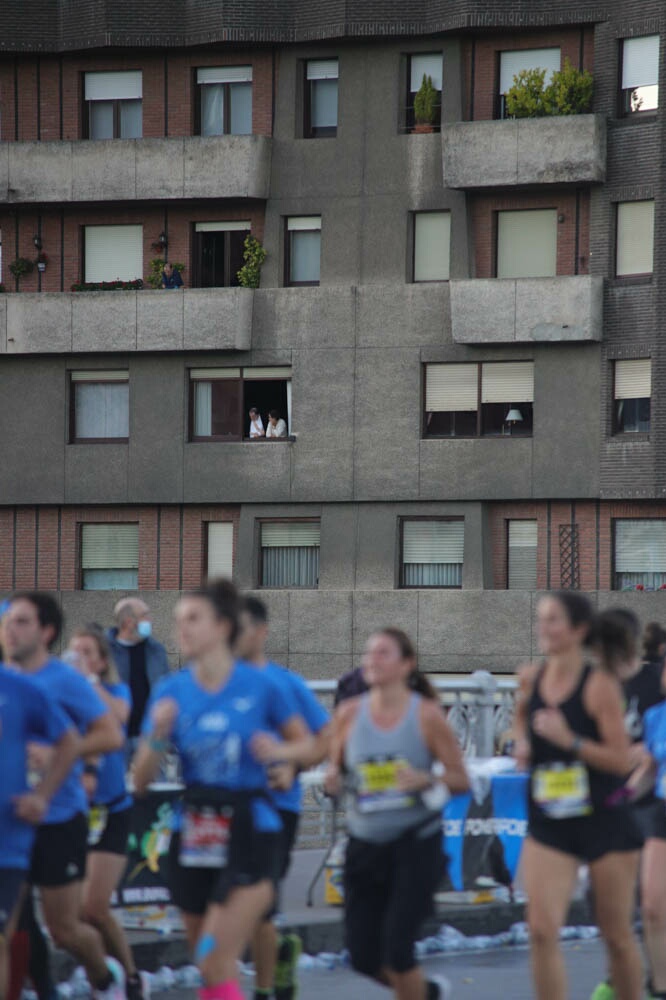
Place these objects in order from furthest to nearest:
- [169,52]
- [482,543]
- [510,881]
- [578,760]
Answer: [169,52], [482,543], [510,881], [578,760]

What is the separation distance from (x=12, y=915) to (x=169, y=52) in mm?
35093

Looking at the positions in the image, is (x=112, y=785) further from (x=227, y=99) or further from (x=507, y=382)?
(x=227, y=99)

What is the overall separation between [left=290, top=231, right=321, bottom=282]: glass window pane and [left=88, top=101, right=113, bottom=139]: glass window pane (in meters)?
4.80

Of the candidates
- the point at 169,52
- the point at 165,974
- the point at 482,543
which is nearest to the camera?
the point at 165,974

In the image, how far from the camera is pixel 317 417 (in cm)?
3903

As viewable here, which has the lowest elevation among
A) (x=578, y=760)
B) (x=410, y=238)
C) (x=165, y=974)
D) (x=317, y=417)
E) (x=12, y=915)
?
(x=165, y=974)

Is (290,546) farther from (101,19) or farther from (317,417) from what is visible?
(101,19)

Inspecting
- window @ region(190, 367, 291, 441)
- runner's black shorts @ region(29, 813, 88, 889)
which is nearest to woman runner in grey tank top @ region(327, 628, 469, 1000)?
runner's black shorts @ region(29, 813, 88, 889)

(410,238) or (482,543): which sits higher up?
(410,238)

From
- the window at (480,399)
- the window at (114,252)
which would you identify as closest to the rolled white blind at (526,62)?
the window at (480,399)

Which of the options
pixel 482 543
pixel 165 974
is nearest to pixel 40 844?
pixel 165 974

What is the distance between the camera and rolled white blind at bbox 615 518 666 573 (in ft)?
125

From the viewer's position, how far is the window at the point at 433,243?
39.0 m

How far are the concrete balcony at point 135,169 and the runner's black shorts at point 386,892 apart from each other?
31.7 meters
